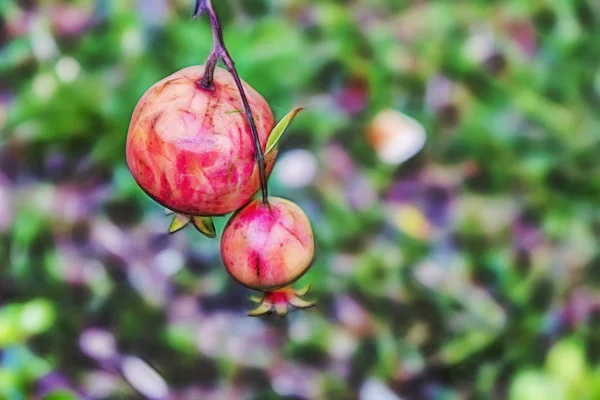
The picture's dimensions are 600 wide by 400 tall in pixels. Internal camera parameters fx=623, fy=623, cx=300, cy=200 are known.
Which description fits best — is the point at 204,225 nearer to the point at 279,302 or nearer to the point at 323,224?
the point at 279,302

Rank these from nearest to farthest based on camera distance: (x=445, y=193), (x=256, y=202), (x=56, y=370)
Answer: (x=256, y=202), (x=56, y=370), (x=445, y=193)

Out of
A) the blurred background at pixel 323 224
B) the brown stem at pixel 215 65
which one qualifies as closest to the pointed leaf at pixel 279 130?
the brown stem at pixel 215 65

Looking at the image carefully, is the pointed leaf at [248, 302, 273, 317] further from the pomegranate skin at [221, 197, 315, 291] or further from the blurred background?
the blurred background

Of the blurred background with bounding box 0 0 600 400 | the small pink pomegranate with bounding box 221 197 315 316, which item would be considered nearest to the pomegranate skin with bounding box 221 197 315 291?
the small pink pomegranate with bounding box 221 197 315 316

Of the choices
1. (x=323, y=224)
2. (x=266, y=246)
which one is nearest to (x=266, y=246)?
(x=266, y=246)

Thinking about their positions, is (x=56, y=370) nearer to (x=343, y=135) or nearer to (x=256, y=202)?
(x=343, y=135)

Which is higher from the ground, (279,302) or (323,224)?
(323,224)

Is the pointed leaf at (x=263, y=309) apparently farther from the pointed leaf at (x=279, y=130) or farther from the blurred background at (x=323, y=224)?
the blurred background at (x=323, y=224)

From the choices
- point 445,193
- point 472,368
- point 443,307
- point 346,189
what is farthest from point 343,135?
point 472,368
